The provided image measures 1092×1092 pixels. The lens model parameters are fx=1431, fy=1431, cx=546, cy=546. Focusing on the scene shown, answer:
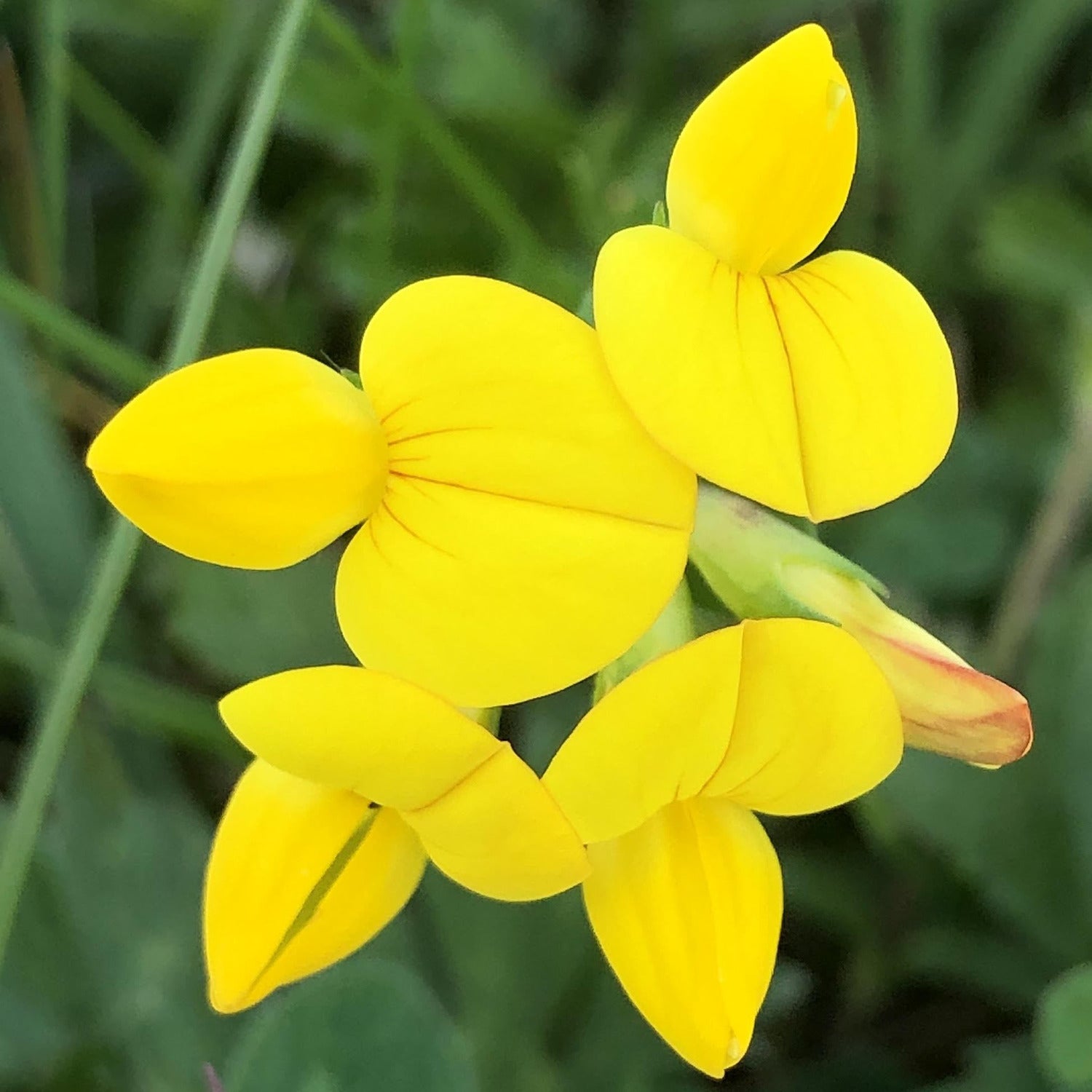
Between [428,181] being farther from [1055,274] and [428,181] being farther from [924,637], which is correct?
[924,637]

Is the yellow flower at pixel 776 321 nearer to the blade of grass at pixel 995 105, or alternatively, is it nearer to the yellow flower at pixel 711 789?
the yellow flower at pixel 711 789

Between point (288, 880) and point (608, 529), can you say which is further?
point (288, 880)

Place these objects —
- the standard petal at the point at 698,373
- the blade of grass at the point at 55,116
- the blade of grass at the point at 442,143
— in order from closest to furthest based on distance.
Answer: the standard petal at the point at 698,373
the blade of grass at the point at 442,143
the blade of grass at the point at 55,116

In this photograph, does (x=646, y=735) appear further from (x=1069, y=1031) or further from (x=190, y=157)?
(x=190, y=157)

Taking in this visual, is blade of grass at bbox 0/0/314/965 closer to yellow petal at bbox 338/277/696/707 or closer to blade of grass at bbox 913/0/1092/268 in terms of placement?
yellow petal at bbox 338/277/696/707

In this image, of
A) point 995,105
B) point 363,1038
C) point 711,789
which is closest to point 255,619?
Result: point 363,1038

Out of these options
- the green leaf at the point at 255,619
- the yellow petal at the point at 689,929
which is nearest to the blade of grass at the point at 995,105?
the green leaf at the point at 255,619
